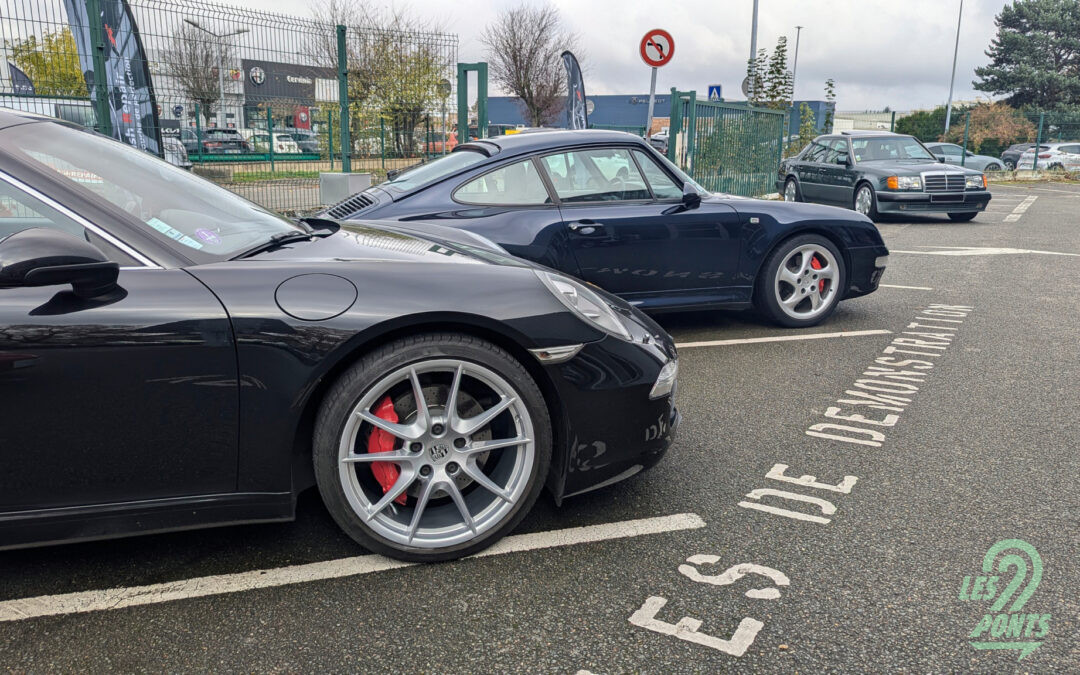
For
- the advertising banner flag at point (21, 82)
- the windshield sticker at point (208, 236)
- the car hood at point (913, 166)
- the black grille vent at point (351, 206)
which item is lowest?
the black grille vent at point (351, 206)

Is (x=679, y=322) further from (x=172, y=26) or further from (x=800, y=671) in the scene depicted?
(x=172, y=26)

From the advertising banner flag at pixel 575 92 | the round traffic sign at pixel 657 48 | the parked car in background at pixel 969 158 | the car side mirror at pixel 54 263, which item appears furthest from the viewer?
the parked car in background at pixel 969 158

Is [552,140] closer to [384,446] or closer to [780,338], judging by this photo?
[780,338]

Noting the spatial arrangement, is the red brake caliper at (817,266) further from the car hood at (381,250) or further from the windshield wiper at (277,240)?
the windshield wiper at (277,240)

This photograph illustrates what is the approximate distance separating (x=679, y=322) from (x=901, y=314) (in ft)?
5.97

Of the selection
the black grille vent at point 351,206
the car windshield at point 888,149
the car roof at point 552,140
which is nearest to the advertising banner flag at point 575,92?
the car windshield at point 888,149

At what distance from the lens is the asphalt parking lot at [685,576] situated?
2.17 metres

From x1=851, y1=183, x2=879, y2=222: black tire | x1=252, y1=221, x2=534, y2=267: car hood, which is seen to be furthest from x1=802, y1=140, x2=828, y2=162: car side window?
x1=252, y1=221, x2=534, y2=267: car hood

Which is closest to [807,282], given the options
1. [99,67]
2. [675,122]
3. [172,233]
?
[172,233]

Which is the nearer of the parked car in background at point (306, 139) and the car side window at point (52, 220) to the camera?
the car side window at point (52, 220)

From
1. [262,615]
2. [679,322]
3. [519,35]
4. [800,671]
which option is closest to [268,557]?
[262,615]

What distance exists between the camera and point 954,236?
1202 cm

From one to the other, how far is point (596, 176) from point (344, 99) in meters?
5.92

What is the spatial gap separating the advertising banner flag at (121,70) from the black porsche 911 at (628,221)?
378cm
